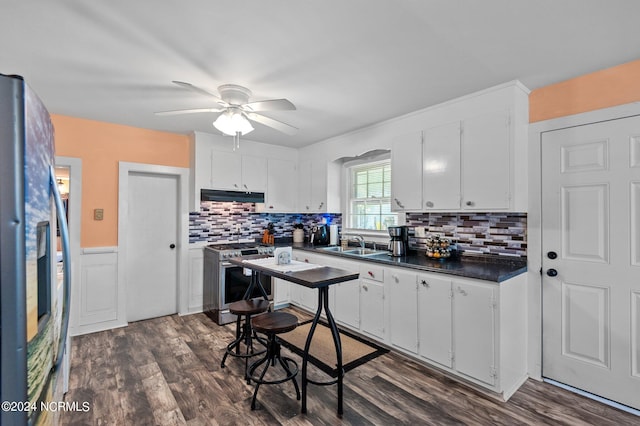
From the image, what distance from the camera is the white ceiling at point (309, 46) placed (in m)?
1.63

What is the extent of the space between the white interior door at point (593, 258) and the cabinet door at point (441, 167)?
26.3 inches

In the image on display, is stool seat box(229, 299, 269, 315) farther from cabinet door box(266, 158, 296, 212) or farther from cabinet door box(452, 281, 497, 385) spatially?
cabinet door box(266, 158, 296, 212)

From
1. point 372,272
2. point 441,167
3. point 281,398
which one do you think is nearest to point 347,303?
point 372,272

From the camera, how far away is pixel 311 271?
234cm

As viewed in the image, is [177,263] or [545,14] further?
[177,263]

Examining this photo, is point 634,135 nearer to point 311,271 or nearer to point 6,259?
point 311,271

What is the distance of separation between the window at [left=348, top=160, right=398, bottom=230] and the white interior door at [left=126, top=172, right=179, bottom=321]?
2.47 metres

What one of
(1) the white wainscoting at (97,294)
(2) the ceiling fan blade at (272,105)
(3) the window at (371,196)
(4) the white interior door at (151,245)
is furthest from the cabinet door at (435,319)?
(1) the white wainscoting at (97,294)

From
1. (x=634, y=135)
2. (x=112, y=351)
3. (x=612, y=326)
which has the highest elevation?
(x=634, y=135)

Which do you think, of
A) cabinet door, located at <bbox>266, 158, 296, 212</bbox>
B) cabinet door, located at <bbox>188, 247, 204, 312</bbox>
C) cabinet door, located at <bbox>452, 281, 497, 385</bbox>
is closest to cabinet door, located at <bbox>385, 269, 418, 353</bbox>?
cabinet door, located at <bbox>452, 281, 497, 385</bbox>

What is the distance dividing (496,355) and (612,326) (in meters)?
0.84

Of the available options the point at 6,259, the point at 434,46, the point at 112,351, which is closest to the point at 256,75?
the point at 434,46

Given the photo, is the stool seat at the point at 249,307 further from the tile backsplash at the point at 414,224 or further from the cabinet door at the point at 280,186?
the cabinet door at the point at 280,186

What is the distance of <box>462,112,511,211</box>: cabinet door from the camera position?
2.53 meters
